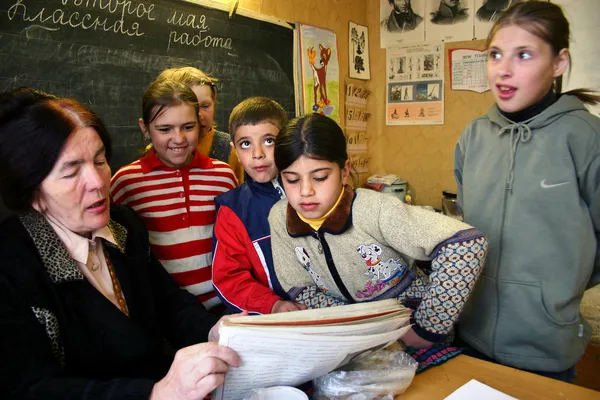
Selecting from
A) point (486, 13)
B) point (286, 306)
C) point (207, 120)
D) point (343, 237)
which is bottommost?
point (286, 306)

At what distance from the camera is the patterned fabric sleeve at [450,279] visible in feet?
3.48

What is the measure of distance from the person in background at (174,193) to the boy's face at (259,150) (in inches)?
8.3

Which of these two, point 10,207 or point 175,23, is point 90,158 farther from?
→ point 175,23

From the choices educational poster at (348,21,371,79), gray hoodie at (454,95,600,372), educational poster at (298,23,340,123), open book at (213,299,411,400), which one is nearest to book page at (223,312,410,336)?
open book at (213,299,411,400)

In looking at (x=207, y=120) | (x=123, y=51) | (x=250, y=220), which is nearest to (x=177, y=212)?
(x=250, y=220)

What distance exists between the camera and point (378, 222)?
1.21 meters

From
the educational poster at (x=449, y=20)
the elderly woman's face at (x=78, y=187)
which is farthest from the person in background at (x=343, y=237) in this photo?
the educational poster at (x=449, y=20)

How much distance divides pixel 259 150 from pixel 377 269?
2.00ft

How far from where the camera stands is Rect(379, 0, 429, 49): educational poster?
3744mm

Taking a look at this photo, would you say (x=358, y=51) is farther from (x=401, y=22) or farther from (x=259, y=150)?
(x=259, y=150)

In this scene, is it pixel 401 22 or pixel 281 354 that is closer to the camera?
pixel 281 354

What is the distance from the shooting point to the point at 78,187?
3.36 ft

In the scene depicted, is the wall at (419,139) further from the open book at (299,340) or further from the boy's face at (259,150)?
the open book at (299,340)

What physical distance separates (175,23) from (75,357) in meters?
1.99
